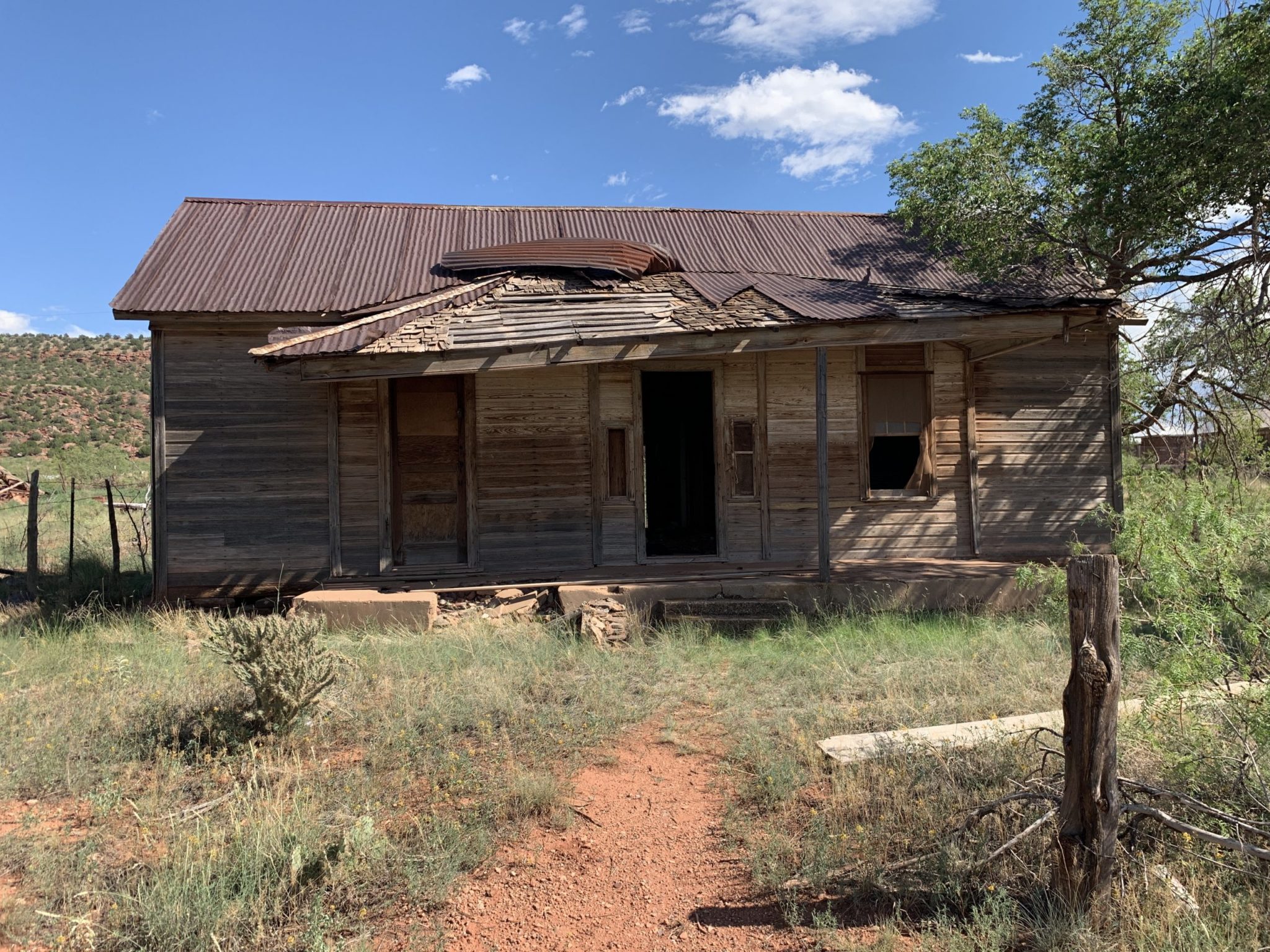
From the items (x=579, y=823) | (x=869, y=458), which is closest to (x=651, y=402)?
(x=869, y=458)

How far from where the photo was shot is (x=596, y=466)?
9492 mm

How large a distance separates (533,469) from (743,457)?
252 centimetres

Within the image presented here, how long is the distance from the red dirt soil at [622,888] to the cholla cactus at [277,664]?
1902 mm

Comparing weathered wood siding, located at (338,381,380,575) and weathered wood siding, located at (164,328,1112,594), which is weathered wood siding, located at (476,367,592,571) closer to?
weathered wood siding, located at (164,328,1112,594)

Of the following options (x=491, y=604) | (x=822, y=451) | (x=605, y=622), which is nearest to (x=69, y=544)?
(x=491, y=604)

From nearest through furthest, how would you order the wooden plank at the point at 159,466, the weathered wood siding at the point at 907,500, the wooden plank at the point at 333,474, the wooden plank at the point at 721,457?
the wooden plank at the point at 159,466 → the wooden plank at the point at 333,474 → the wooden plank at the point at 721,457 → the weathered wood siding at the point at 907,500

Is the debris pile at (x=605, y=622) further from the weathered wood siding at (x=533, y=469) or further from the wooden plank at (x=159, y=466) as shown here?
the wooden plank at (x=159, y=466)

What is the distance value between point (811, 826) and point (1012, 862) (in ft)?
2.95

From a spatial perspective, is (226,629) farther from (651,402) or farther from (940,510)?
(651,402)

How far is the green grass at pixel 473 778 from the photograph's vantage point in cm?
329

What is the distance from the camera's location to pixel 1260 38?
300 inches

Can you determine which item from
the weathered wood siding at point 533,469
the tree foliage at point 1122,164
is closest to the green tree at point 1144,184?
the tree foliage at point 1122,164

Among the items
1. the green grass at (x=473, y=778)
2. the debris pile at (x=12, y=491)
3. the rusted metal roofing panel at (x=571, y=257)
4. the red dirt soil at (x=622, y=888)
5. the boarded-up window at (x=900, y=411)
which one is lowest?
the red dirt soil at (x=622, y=888)

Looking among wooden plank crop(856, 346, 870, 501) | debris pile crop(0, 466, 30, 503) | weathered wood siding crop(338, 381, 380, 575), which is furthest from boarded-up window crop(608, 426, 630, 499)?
debris pile crop(0, 466, 30, 503)
